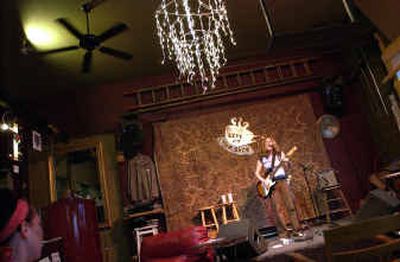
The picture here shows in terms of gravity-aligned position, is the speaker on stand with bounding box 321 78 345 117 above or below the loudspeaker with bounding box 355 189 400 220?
above

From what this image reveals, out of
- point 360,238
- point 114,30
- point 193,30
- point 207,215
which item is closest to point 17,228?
point 360,238

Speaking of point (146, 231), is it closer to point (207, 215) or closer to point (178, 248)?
point (207, 215)

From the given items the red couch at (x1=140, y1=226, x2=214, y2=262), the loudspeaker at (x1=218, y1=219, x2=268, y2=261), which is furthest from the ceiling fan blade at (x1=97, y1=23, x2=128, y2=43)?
the loudspeaker at (x1=218, y1=219, x2=268, y2=261)

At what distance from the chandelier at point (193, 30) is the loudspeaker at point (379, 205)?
2.55m

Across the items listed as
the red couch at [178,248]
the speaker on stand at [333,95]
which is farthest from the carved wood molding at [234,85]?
the red couch at [178,248]

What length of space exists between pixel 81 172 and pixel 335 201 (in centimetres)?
461

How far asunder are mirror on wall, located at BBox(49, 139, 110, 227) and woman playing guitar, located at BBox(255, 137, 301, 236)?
9.15ft

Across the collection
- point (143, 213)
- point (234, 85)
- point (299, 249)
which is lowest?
point (299, 249)

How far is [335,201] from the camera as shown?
17.6 feet

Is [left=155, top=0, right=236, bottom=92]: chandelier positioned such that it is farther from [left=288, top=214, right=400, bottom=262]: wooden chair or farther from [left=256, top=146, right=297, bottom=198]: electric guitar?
[left=288, top=214, right=400, bottom=262]: wooden chair

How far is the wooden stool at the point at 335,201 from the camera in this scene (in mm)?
5078

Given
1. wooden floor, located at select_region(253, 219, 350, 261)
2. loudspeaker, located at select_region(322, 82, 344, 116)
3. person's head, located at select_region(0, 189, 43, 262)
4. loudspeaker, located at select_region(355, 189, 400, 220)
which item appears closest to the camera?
person's head, located at select_region(0, 189, 43, 262)

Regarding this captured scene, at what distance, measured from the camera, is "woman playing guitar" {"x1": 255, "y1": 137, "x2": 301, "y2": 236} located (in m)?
4.60

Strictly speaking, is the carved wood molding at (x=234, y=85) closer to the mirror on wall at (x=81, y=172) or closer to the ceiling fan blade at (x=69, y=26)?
the mirror on wall at (x=81, y=172)
